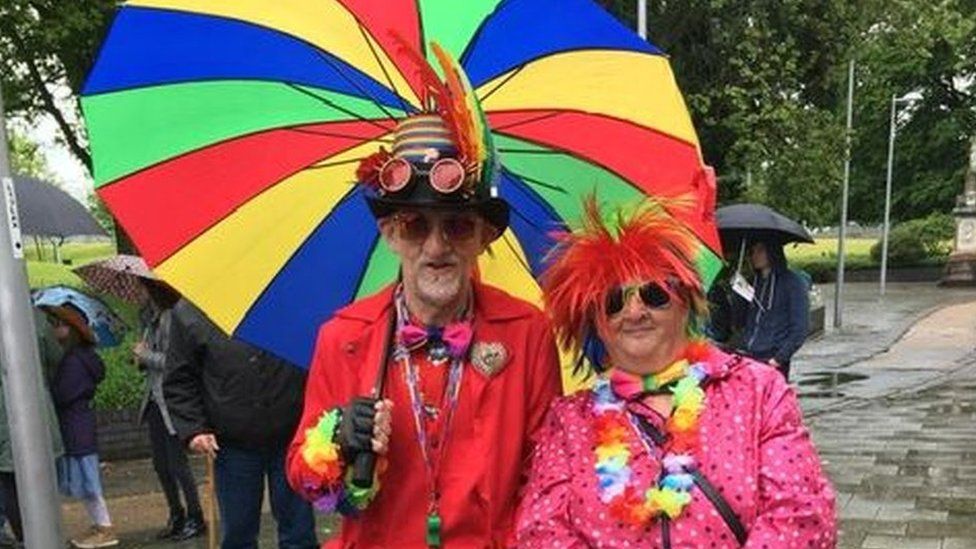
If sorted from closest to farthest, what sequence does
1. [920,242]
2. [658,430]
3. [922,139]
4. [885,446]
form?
1. [658,430]
2. [885,446]
3. [920,242]
4. [922,139]

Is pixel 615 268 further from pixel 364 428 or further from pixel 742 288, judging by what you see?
pixel 742 288

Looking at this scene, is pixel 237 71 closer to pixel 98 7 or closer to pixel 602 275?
pixel 602 275

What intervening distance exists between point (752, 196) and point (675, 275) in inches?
548

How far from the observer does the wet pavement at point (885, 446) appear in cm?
699

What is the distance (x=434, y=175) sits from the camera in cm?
241

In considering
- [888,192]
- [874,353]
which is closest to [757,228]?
[874,353]

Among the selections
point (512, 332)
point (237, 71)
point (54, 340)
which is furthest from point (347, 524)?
point (54, 340)

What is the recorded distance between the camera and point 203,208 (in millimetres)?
2926

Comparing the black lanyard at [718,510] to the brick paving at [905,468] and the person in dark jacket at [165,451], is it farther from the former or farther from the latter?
the person in dark jacket at [165,451]

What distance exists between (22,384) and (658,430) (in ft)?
9.05

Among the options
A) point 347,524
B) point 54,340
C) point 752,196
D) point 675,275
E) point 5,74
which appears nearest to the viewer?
point 675,275

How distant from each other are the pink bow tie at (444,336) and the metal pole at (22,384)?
221cm

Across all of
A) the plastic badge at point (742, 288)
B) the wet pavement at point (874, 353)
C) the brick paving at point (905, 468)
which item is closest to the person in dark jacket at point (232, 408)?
the plastic badge at point (742, 288)

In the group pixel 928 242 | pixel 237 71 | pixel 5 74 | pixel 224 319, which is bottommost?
pixel 928 242
